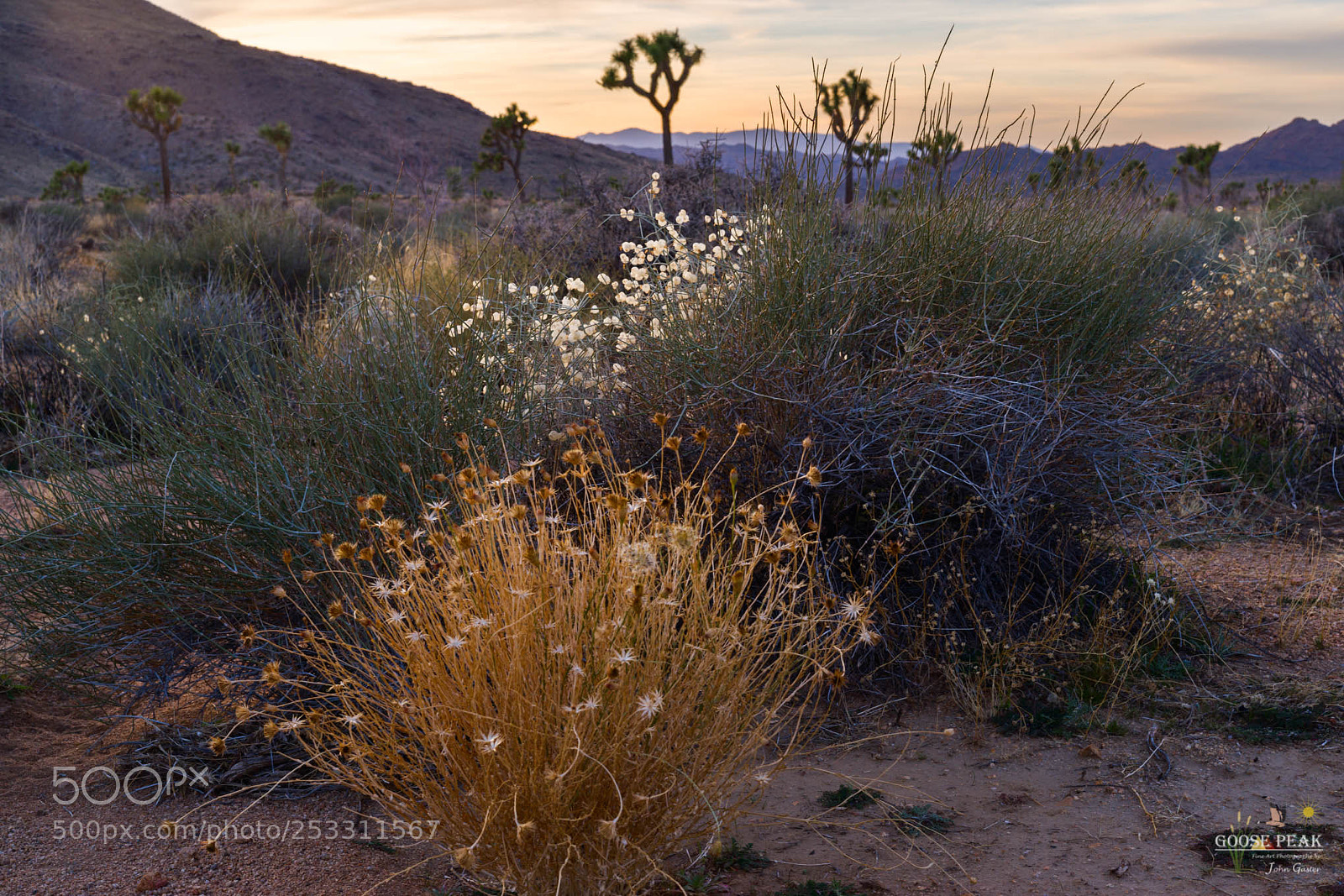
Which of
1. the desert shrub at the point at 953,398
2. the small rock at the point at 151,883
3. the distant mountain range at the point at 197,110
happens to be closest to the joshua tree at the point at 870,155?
the desert shrub at the point at 953,398

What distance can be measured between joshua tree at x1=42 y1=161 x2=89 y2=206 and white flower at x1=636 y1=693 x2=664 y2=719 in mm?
35286

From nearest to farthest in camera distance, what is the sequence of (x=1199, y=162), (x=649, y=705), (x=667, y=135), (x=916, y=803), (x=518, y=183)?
(x=649, y=705) < (x=916, y=803) < (x=518, y=183) < (x=667, y=135) < (x=1199, y=162)

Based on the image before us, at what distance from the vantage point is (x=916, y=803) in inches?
126

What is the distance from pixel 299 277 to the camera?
410 inches

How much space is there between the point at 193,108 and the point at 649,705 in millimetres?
80414

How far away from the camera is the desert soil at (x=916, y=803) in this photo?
270 cm

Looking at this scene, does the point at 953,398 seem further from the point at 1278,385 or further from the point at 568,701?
the point at 1278,385

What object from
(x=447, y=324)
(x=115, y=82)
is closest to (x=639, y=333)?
(x=447, y=324)

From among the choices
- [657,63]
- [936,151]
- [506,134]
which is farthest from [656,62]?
[936,151]

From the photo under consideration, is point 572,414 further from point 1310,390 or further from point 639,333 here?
point 1310,390

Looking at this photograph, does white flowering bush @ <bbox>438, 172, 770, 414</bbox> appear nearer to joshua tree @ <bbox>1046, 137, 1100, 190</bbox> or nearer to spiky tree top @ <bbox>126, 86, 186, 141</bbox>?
joshua tree @ <bbox>1046, 137, 1100, 190</bbox>

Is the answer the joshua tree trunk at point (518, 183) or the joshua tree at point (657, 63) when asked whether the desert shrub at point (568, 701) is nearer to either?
the joshua tree trunk at point (518, 183)

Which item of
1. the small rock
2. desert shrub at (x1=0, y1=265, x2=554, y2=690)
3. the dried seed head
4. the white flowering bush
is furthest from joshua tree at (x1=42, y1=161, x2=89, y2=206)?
the dried seed head

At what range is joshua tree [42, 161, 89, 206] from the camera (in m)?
31.6
